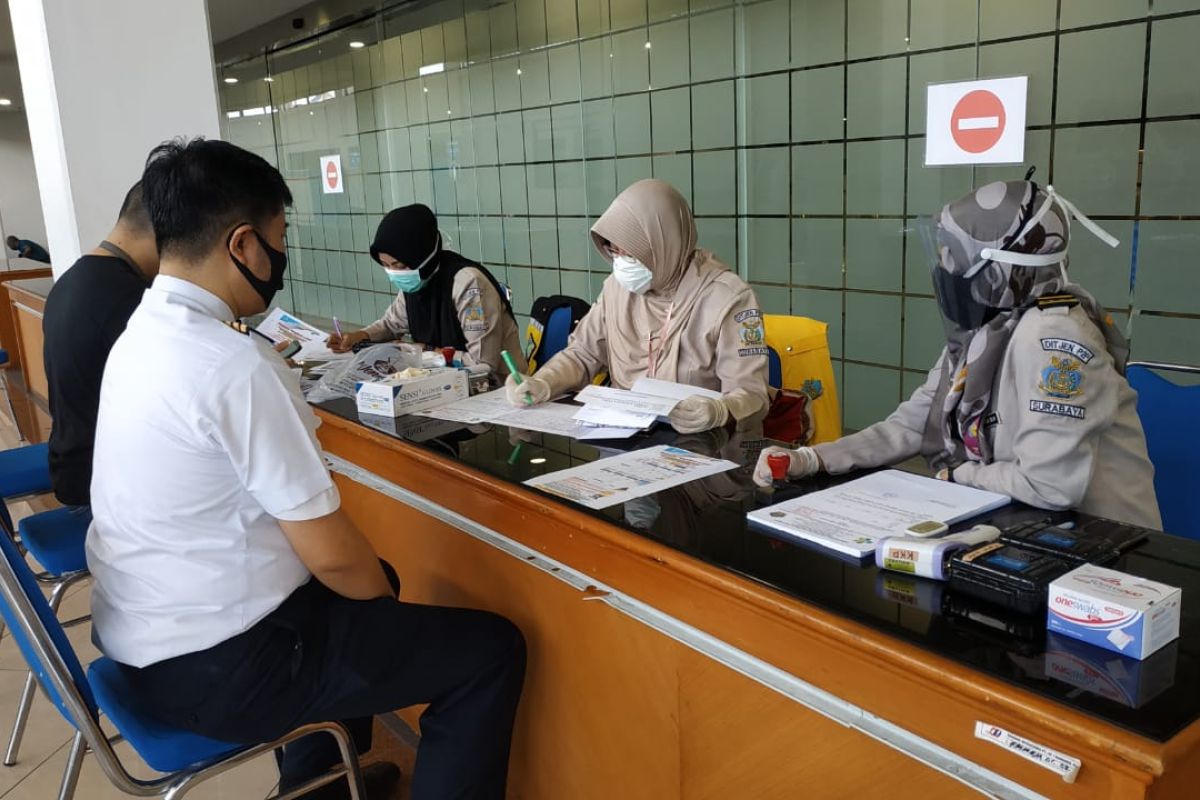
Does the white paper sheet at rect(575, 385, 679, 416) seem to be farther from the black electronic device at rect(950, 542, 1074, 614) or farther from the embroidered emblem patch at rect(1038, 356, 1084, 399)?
the black electronic device at rect(950, 542, 1074, 614)

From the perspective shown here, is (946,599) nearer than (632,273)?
Yes

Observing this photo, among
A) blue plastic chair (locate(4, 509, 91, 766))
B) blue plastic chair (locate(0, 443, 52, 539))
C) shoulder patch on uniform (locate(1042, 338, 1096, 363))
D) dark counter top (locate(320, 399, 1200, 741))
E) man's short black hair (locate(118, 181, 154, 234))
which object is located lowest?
blue plastic chair (locate(4, 509, 91, 766))

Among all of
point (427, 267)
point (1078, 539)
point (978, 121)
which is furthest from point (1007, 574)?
point (978, 121)

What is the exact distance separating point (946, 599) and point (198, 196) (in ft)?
3.94

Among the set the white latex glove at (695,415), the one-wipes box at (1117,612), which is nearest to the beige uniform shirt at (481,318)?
the white latex glove at (695,415)

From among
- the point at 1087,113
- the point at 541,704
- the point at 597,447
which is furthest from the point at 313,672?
the point at 1087,113

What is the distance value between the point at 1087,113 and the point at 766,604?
325 cm

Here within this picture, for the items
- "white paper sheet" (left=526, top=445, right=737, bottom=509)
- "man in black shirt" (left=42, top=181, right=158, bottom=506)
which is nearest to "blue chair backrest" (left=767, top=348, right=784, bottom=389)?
"white paper sheet" (left=526, top=445, right=737, bottom=509)

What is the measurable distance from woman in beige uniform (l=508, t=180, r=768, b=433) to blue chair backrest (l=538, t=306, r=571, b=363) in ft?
2.38

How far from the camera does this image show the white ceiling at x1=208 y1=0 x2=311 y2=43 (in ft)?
25.6

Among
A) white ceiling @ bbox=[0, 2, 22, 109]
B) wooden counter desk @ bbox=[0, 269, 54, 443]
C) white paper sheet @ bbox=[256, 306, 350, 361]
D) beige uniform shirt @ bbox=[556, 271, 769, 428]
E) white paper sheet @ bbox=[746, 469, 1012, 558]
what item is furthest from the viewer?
white ceiling @ bbox=[0, 2, 22, 109]

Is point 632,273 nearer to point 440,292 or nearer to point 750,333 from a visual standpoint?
point 750,333

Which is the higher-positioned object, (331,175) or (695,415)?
(331,175)

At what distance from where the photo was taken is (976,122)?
386cm
